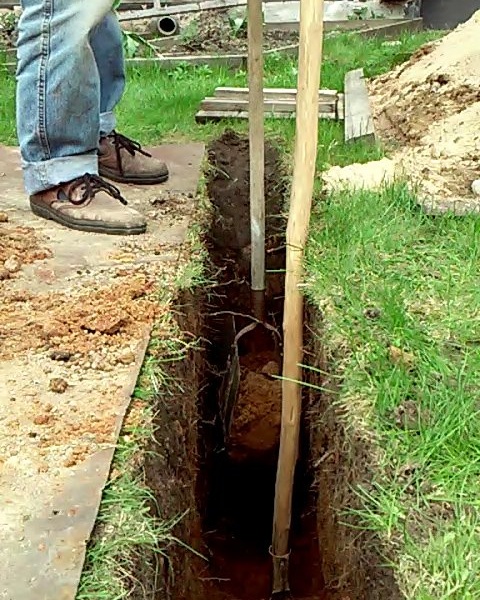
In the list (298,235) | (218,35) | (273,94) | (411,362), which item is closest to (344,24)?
(218,35)

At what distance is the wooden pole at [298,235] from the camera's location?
91.7 inches

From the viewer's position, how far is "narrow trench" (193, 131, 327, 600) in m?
3.27

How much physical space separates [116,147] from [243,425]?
124 centimetres

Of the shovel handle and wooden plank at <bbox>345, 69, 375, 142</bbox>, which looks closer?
the shovel handle

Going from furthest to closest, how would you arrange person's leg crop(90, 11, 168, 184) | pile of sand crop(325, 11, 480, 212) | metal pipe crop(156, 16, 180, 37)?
metal pipe crop(156, 16, 180, 37)
person's leg crop(90, 11, 168, 184)
pile of sand crop(325, 11, 480, 212)

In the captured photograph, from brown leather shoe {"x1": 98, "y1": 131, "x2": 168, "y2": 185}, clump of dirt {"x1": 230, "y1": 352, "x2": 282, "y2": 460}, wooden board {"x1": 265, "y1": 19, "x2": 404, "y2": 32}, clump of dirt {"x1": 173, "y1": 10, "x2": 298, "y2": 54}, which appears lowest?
clump of dirt {"x1": 230, "y1": 352, "x2": 282, "y2": 460}

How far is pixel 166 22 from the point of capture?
6.70 m

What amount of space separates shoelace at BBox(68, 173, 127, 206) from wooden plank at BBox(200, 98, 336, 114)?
1.45m

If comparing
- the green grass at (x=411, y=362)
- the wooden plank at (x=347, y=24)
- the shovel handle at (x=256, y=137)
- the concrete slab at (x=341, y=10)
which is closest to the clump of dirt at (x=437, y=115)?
the green grass at (x=411, y=362)

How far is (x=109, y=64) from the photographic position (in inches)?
141

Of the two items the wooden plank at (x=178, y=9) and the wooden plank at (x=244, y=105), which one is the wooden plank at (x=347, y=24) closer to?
the wooden plank at (x=178, y=9)

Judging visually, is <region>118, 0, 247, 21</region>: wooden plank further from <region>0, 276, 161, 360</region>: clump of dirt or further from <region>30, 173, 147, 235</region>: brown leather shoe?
<region>0, 276, 161, 360</region>: clump of dirt

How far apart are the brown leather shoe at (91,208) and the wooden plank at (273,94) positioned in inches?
62.0

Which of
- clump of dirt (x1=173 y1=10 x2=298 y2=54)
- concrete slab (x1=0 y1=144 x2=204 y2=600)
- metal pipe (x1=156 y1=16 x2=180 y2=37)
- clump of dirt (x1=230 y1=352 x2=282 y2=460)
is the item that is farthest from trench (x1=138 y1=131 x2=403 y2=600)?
metal pipe (x1=156 y1=16 x2=180 y2=37)
